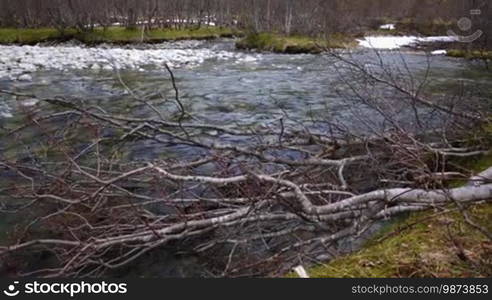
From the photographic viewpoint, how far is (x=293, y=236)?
439 centimetres

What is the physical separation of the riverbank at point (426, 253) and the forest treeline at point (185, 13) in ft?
98.5

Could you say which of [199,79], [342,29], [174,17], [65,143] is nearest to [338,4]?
[342,29]

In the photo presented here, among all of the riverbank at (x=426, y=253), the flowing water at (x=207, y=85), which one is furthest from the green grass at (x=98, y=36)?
the riverbank at (x=426, y=253)

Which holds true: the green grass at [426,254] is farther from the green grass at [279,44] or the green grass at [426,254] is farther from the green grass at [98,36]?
the green grass at [98,36]

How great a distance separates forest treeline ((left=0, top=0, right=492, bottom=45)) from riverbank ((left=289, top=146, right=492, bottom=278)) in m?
30.0

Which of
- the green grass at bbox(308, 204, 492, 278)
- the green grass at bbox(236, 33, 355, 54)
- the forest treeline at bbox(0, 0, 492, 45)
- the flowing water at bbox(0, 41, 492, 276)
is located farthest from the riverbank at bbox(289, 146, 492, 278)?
the forest treeline at bbox(0, 0, 492, 45)

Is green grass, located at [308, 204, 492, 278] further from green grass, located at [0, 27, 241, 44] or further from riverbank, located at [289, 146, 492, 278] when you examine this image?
green grass, located at [0, 27, 241, 44]

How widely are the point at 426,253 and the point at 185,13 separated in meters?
47.4

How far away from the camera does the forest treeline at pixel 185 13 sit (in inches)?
1465

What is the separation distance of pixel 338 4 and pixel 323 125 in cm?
3964

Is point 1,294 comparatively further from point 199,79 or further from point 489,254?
point 199,79

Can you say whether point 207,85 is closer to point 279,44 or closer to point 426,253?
point 426,253

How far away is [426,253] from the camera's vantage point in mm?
3410

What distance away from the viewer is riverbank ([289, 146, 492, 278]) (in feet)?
10.2
